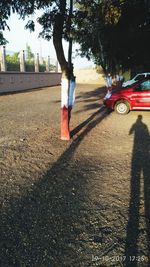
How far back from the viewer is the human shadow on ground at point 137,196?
9.50ft

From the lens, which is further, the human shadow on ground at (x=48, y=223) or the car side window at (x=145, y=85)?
the car side window at (x=145, y=85)

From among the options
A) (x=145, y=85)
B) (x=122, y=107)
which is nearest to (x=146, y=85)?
(x=145, y=85)

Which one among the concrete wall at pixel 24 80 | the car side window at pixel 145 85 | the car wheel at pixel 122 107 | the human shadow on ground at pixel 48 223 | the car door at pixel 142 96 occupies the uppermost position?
the concrete wall at pixel 24 80

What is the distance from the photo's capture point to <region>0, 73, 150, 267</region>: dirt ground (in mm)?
2934

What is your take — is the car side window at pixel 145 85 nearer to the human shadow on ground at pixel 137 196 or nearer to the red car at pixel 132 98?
the red car at pixel 132 98

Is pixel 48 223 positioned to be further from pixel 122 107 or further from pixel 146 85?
pixel 146 85

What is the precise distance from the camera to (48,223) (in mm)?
3480

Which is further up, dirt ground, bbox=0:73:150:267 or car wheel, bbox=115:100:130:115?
car wheel, bbox=115:100:130:115

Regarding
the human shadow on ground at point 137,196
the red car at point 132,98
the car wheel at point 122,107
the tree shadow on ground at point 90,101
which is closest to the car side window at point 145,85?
the red car at point 132,98

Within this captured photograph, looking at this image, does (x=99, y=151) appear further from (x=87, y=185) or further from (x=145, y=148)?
(x=87, y=185)

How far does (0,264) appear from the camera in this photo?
274 cm

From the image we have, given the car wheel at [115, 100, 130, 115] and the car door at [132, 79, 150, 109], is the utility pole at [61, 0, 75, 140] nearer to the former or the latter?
the car door at [132, 79, 150, 109]

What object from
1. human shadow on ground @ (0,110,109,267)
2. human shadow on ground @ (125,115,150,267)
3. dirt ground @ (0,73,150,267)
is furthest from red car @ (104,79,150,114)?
human shadow on ground @ (0,110,109,267)

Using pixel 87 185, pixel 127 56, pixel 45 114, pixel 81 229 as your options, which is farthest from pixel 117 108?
pixel 127 56
